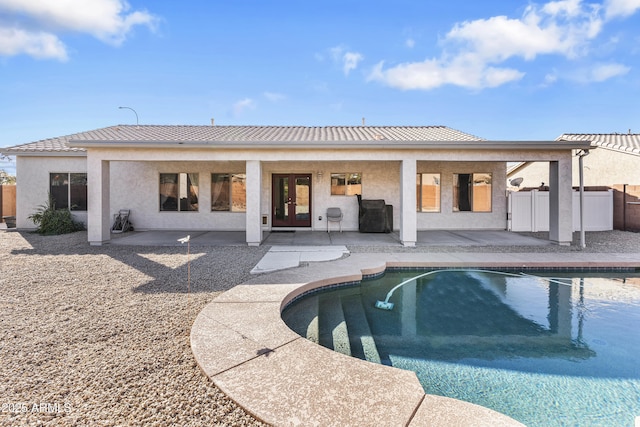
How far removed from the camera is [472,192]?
38.1ft

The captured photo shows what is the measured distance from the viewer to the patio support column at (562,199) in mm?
8523

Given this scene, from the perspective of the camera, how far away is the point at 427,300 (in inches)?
205

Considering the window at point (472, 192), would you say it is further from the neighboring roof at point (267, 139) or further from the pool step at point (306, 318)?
the pool step at point (306, 318)

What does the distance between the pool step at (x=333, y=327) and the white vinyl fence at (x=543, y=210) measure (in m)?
9.24

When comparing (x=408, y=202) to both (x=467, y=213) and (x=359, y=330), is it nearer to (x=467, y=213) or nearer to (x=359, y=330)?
(x=467, y=213)

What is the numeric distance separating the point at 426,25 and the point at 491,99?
9521 mm

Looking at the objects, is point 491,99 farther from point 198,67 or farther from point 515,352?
point 515,352

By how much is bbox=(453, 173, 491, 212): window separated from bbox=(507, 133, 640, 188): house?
2645mm

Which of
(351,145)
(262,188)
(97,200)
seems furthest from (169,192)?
(351,145)

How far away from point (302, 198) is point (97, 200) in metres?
6.27

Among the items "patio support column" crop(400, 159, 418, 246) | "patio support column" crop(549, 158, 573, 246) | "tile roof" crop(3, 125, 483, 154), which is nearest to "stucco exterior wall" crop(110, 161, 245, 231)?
"tile roof" crop(3, 125, 483, 154)

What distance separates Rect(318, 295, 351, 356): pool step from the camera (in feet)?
11.9

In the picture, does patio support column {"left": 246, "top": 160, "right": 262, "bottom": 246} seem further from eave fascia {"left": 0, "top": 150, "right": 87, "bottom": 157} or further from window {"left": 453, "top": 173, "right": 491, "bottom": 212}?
window {"left": 453, "top": 173, "right": 491, "bottom": 212}

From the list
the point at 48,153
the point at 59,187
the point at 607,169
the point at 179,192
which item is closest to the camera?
Answer: the point at 48,153
